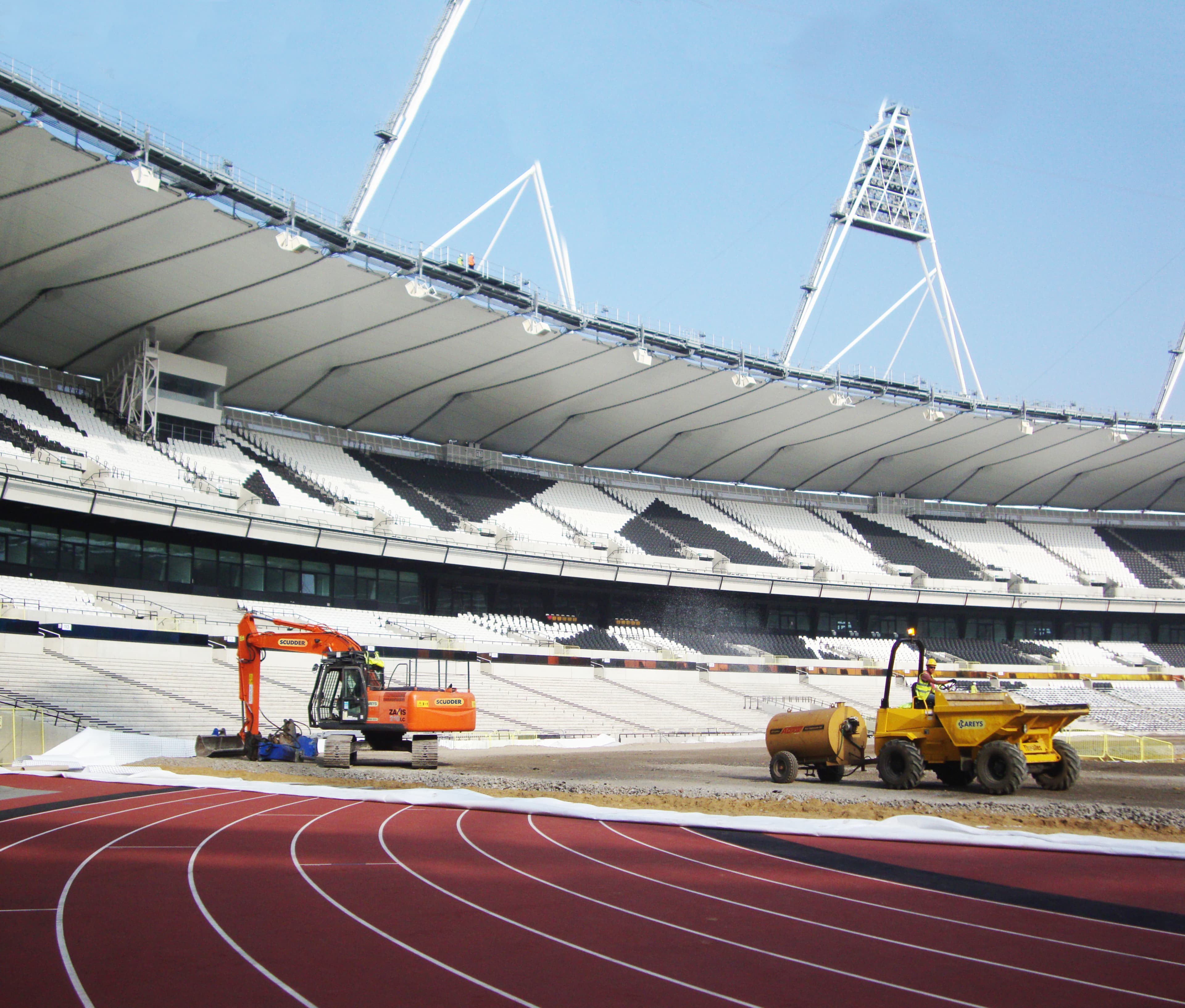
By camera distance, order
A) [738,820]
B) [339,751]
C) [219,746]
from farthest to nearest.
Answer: [219,746] → [339,751] → [738,820]

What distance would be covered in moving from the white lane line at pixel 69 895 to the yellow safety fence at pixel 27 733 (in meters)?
7.98

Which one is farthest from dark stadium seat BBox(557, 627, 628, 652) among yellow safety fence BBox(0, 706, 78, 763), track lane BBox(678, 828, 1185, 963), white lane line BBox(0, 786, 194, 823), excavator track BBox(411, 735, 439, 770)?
track lane BBox(678, 828, 1185, 963)

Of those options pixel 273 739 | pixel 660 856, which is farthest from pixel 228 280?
pixel 660 856

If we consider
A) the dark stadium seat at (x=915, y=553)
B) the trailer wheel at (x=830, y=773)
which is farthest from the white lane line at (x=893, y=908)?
the dark stadium seat at (x=915, y=553)

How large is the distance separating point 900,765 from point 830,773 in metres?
1.97

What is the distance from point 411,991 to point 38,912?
376 centimetres

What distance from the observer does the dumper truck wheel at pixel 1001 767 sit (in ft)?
47.4

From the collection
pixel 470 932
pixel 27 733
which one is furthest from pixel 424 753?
pixel 470 932

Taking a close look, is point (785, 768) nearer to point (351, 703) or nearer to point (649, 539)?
point (351, 703)

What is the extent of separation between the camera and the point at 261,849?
10.2 meters

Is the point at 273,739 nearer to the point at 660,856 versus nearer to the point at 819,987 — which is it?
the point at 660,856

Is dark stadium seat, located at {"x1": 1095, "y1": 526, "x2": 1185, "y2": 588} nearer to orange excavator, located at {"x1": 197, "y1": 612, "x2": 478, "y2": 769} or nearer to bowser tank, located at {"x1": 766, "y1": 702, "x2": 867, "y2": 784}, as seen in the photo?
bowser tank, located at {"x1": 766, "y1": 702, "x2": 867, "y2": 784}

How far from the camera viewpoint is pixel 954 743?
15.5 meters

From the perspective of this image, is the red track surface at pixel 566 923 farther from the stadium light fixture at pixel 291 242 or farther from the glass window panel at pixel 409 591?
the glass window panel at pixel 409 591
